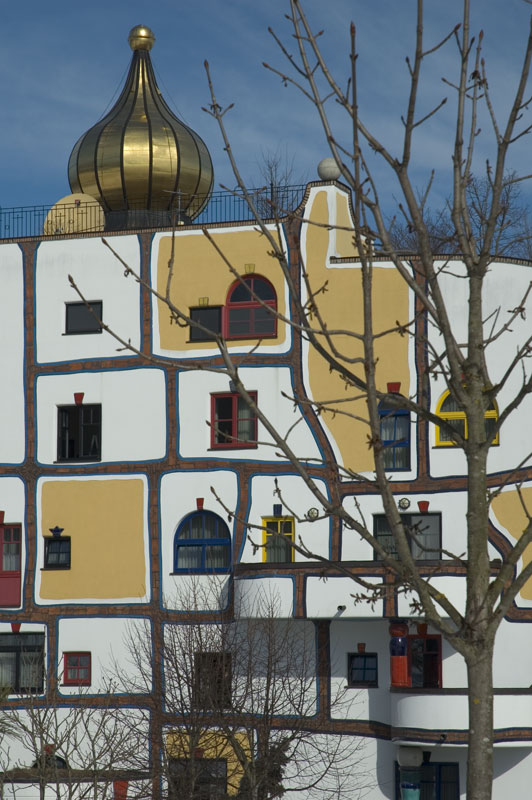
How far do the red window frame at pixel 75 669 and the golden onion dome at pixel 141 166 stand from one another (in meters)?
7.69

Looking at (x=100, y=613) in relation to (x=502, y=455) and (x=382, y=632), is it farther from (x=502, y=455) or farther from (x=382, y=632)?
(x=502, y=455)

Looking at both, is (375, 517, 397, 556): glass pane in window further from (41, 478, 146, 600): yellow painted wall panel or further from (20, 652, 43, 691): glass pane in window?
(20, 652, 43, 691): glass pane in window

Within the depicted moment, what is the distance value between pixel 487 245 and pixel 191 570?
636 inches

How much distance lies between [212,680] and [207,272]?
21.1ft

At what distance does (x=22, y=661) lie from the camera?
67.1 ft

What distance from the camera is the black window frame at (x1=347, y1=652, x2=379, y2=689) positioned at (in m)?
19.1

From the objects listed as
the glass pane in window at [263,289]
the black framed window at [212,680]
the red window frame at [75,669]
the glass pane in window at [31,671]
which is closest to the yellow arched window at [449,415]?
the glass pane in window at [263,289]

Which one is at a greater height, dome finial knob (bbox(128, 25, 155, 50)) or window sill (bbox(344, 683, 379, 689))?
dome finial knob (bbox(128, 25, 155, 50))

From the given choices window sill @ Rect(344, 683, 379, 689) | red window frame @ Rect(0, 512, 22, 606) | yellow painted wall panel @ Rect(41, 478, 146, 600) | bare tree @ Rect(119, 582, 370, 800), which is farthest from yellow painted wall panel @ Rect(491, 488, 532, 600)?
red window frame @ Rect(0, 512, 22, 606)

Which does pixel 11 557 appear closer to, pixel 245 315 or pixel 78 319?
pixel 78 319

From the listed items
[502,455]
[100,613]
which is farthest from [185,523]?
[502,455]

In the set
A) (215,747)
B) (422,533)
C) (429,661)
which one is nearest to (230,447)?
(422,533)

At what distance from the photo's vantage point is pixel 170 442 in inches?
798

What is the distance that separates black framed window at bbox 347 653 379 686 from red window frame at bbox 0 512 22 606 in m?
5.58
